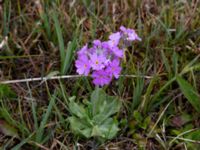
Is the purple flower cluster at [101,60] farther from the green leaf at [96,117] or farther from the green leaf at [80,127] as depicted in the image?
the green leaf at [80,127]

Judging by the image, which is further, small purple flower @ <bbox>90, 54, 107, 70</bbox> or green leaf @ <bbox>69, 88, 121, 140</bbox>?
green leaf @ <bbox>69, 88, 121, 140</bbox>

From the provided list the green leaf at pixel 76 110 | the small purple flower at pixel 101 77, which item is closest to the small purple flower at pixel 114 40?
the small purple flower at pixel 101 77

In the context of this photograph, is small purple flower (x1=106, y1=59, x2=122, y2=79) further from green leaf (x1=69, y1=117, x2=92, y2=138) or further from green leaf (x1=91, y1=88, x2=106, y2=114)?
green leaf (x1=69, y1=117, x2=92, y2=138)

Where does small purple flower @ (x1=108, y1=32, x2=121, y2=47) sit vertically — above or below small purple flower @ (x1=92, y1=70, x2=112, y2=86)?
above

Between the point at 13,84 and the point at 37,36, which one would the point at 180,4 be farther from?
the point at 13,84

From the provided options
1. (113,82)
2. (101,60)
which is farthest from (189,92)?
(101,60)

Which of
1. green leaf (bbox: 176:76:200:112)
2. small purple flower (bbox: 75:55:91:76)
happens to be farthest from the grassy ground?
small purple flower (bbox: 75:55:91:76)
